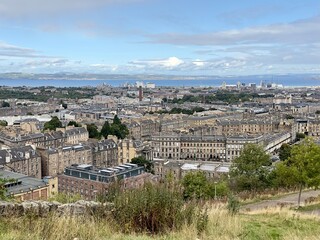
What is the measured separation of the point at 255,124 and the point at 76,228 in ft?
191

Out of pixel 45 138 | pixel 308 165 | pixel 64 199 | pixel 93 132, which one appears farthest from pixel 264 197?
pixel 93 132

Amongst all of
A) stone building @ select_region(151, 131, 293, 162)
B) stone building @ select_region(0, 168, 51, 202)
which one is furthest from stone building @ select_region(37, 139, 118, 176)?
stone building @ select_region(151, 131, 293, 162)

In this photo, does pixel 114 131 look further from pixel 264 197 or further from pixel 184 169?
pixel 264 197

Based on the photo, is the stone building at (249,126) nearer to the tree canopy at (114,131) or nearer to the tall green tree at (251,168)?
the tree canopy at (114,131)

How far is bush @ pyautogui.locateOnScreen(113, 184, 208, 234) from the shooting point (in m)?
5.58

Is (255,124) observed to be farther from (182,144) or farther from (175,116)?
(182,144)

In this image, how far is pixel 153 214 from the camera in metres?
5.64

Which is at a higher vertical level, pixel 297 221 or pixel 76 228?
pixel 76 228

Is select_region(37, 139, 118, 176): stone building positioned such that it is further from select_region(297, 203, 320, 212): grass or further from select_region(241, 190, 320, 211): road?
select_region(297, 203, 320, 212): grass

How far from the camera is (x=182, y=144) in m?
48.1

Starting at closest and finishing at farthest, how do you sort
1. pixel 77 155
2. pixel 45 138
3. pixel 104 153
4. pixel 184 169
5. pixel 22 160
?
pixel 22 160 → pixel 184 169 → pixel 77 155 → pixel 104 153 → pixel 45 138

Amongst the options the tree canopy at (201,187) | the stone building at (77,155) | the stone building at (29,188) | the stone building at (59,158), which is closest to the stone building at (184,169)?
the stone building at (77,155)

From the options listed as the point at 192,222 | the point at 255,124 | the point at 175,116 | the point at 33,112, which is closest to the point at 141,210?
the point at 192,222

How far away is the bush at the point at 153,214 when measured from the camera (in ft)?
18.3
